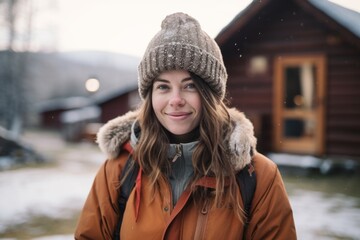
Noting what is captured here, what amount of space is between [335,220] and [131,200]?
429 centimetres

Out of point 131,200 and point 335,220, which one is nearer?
point 131,200

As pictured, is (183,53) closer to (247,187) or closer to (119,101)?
(247,187)

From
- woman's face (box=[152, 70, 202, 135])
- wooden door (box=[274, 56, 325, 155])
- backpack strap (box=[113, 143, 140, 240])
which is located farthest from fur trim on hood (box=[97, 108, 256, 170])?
wooden door (box=[274, 56, 325, 155])

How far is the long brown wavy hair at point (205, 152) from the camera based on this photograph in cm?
209

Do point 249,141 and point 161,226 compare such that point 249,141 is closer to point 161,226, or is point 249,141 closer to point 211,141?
point 211,141

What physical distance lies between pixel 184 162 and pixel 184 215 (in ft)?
1.01

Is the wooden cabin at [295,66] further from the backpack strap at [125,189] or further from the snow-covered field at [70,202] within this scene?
the backpack strap at [125,189]

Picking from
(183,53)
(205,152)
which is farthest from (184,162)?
(183,53)

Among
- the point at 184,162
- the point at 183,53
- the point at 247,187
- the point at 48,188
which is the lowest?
the point at 48,188

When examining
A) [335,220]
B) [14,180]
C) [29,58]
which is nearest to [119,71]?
[29,58]

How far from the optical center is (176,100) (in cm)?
213

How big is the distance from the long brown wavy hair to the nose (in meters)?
0.13

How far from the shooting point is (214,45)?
7.89 ft

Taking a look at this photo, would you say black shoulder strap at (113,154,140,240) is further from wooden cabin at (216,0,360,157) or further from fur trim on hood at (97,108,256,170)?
wooden cabin at (216,0,360,157)
